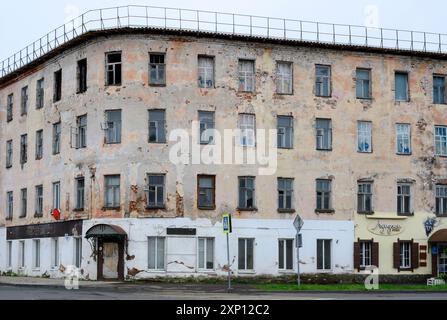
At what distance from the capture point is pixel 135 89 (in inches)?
1478

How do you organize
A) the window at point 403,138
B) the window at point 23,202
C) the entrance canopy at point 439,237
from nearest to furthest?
1. the entrance canopy at point 439,237
2. the window at point 403,138
3. the window at point 23,202

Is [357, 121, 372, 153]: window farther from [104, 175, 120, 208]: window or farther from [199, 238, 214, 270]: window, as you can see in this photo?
[104, 175, 120, 208]: window

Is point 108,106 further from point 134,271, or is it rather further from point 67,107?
point 134,271

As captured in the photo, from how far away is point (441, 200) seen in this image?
42.2m

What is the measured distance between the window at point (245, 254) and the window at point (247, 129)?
490 centimetres

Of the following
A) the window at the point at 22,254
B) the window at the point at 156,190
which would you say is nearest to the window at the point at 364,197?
the window at the point at 156,190

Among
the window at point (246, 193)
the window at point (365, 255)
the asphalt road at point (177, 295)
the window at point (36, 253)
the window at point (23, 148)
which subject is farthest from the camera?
the window at point (23, 148)

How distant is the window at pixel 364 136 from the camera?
134 ft

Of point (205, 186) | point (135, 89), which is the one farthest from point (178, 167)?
point (135, 89)

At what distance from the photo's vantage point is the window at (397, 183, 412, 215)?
4119cm

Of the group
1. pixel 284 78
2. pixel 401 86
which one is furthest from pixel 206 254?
pixel 401 86

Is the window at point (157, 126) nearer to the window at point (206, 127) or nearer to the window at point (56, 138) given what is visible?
the window at point (206, 127)

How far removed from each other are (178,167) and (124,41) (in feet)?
22.4

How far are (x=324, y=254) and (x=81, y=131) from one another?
46.4ft
